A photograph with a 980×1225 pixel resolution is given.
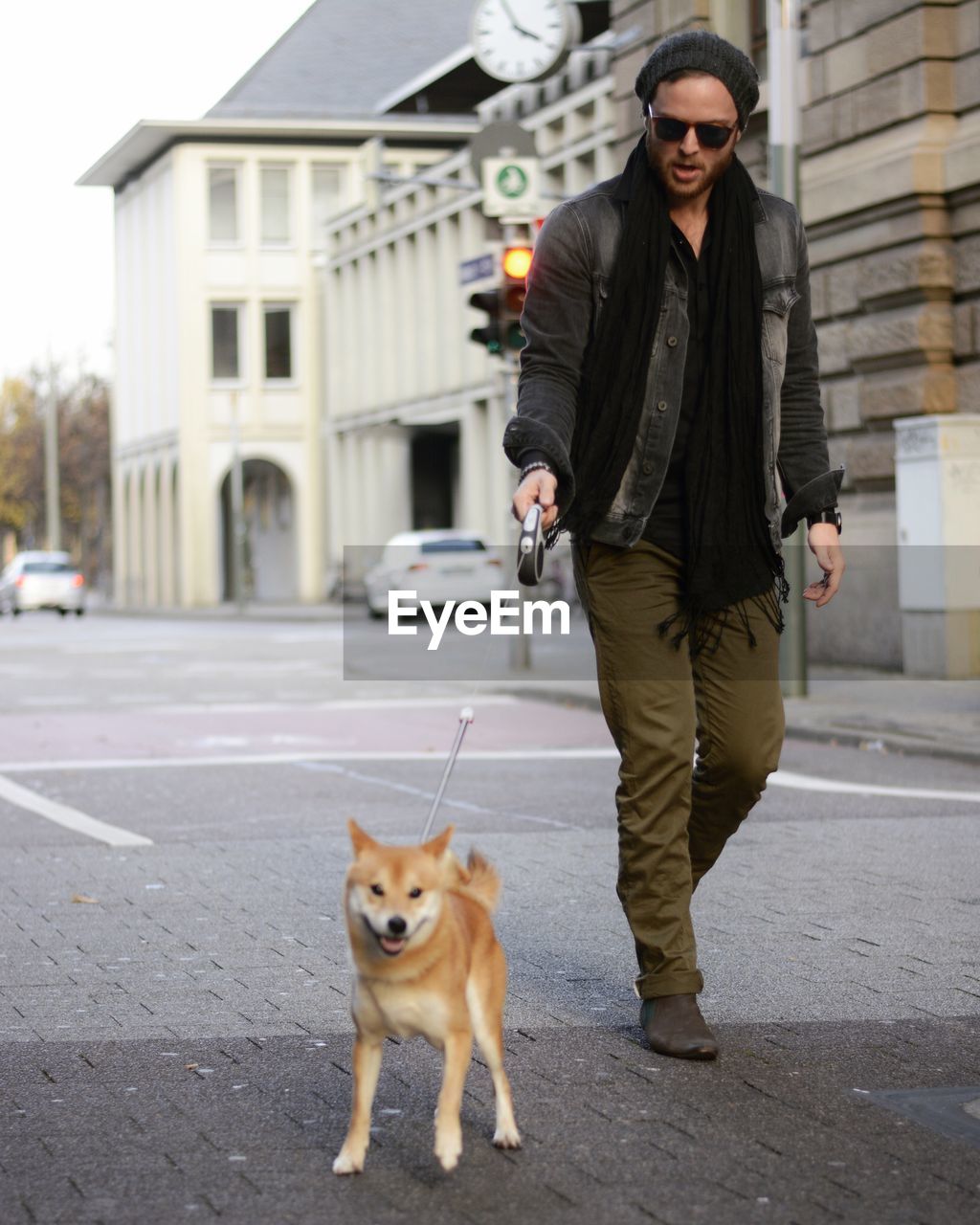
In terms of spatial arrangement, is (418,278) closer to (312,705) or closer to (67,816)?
(312,705)

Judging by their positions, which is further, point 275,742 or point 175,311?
point 175,311

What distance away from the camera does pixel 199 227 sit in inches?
2596

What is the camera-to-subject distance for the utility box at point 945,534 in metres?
17.8

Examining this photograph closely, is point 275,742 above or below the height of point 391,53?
below

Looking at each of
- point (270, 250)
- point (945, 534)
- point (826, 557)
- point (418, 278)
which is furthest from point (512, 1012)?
point (270, 250)

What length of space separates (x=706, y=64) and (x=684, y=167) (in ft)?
0.76

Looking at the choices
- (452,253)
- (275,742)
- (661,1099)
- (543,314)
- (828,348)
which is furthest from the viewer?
(452,253)

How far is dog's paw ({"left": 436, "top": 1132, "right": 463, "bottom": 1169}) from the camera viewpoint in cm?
412

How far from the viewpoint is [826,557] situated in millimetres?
5469

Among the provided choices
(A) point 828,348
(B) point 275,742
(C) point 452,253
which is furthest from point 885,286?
(C) point 452,253

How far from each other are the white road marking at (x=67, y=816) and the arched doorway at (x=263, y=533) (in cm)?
5492

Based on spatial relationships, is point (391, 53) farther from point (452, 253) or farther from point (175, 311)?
point (452, 253)

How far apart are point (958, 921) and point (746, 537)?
7.59 feet

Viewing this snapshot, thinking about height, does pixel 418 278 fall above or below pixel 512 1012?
above
